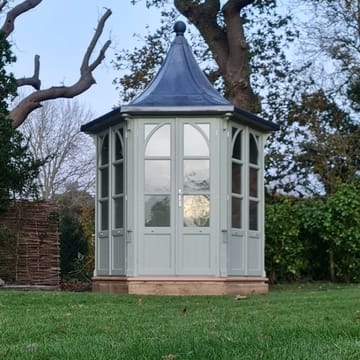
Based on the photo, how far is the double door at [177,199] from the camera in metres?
10.3

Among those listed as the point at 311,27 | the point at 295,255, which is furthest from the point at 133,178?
the point at 311,27

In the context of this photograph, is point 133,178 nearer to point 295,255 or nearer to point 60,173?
point 295,255

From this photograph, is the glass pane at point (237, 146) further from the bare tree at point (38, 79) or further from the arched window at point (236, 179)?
the bare tree at point (38, 79)

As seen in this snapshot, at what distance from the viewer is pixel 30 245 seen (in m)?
12.9

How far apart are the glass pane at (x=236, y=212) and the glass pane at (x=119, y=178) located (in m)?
1.60

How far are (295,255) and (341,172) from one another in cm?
832

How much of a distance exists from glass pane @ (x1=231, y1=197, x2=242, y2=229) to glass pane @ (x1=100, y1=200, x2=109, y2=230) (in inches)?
74.4

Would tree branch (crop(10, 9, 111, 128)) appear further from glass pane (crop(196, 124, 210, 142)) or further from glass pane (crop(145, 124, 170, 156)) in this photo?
glass pane (crop(196, 124, 210, 142))

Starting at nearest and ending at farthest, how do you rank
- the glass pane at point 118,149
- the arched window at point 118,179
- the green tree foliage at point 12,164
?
the arched window at point 118,179 → the glass pane at point 118,149 → the green tree foliage at point 12,164

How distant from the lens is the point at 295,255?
1358 cm

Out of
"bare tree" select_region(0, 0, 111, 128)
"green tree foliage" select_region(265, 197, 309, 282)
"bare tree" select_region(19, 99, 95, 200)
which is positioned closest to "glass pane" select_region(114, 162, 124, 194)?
"green tree foliage" select_region(265, 197, 309, 282)

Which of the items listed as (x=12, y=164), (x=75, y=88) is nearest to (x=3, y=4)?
(x=75, y=88)

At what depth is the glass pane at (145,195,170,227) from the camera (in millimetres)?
10383

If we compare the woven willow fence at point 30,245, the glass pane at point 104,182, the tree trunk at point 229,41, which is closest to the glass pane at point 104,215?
the glass pane at point 104,182
